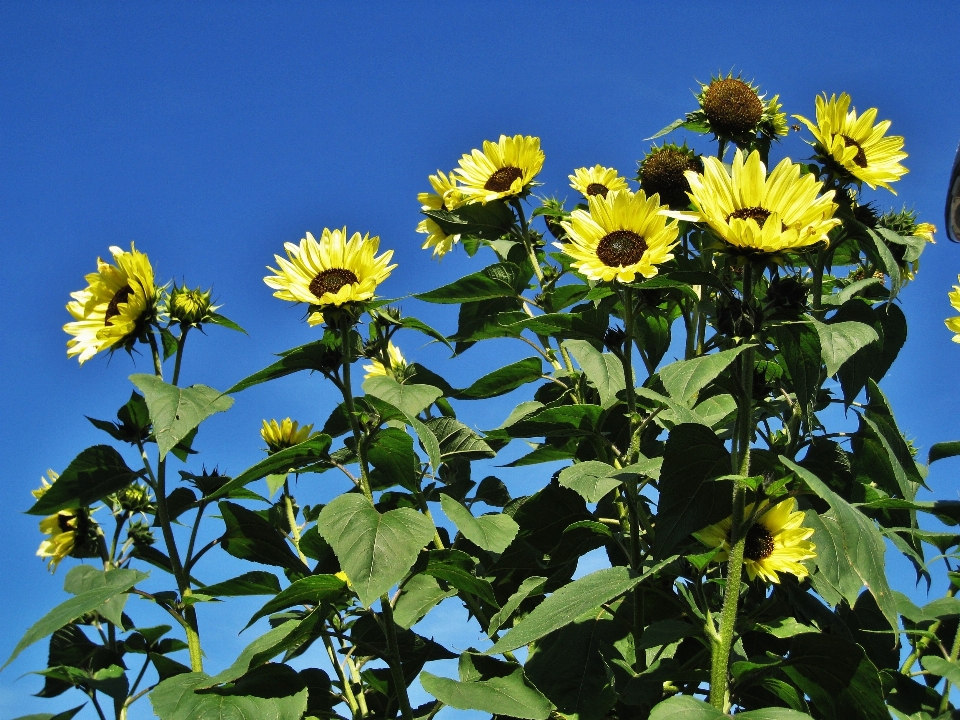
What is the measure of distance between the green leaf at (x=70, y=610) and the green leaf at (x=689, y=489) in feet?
4.59

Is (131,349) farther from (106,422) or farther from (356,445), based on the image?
(356,445)

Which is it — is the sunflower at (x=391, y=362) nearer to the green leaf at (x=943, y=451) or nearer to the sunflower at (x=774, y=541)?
the sunflower at (x=774, y=541)

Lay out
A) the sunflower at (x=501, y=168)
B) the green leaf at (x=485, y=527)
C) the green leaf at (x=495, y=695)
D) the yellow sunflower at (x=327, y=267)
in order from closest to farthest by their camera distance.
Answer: the green leaf at (x=495, y=695) → the green leaf at (x=485, y=527) → the yellow sunflower at (x=327, y=267) → the sunflower at (x=501, y=168)

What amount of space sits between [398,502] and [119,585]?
768mm

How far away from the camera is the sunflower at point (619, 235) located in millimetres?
2326

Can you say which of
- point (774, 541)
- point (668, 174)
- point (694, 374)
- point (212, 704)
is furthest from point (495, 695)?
point (668, 174)

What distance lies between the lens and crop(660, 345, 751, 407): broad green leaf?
1.83 m

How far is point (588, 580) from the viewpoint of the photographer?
6.58ft

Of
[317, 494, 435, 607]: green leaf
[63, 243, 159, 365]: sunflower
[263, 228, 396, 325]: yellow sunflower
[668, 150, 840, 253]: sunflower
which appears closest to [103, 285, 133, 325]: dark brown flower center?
[63, 243, 159, 365]: sunflower

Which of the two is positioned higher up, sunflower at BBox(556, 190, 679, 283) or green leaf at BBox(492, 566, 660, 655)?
sunflower at BBox(556, 190, 679, 283)

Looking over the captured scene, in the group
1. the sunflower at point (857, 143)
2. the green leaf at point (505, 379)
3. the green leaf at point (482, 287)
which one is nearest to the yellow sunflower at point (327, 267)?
the green leaf at point (482, 287)

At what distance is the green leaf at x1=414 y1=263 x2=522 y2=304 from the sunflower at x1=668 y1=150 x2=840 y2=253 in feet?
2.63

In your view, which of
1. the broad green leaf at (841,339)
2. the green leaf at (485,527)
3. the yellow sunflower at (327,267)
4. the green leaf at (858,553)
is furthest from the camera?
the yellow sunflower at (327,267)

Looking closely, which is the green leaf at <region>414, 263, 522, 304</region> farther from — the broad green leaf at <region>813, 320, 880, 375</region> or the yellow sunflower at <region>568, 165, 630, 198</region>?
the broad green leaf at <region>813, 320, 880, 375</region>
